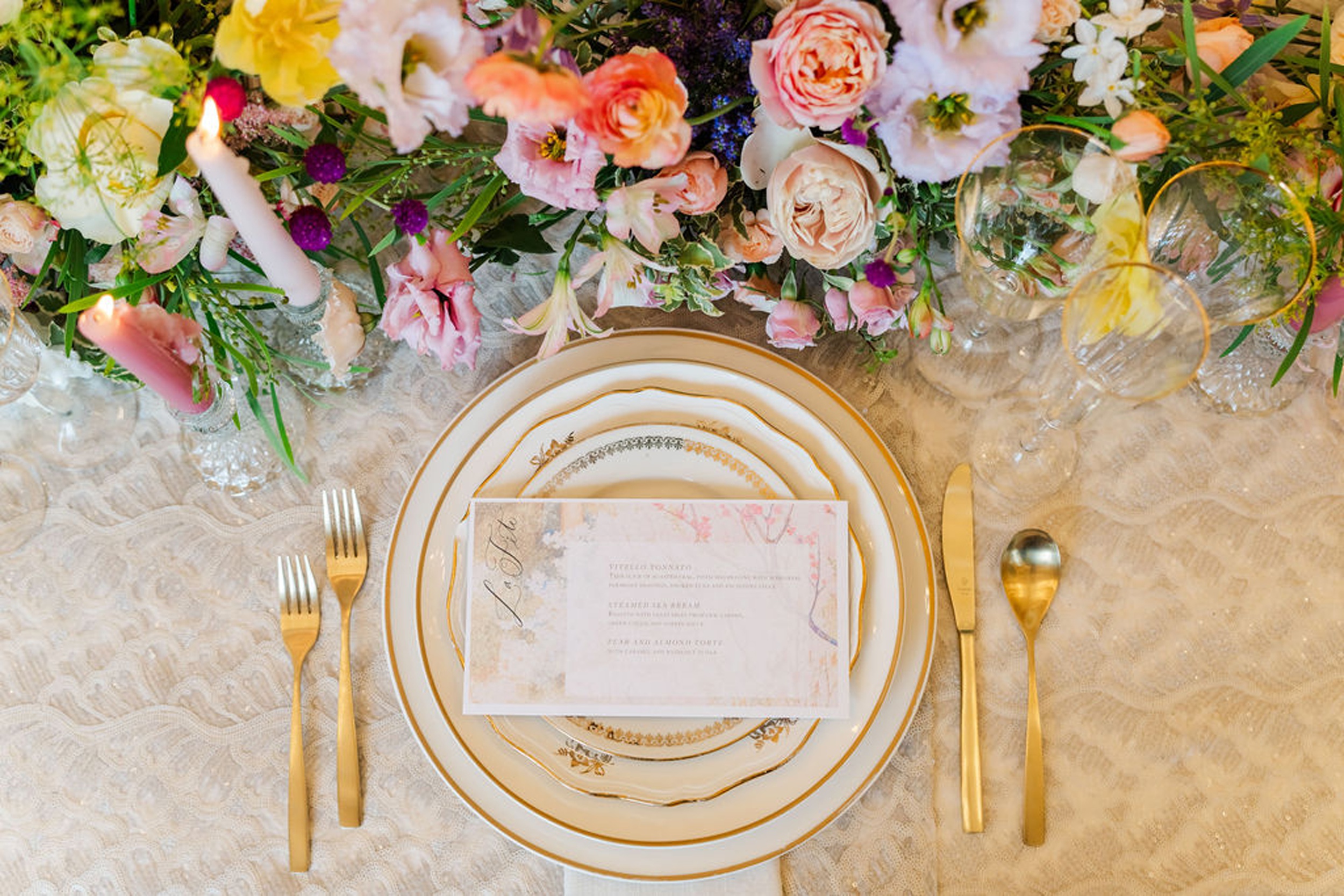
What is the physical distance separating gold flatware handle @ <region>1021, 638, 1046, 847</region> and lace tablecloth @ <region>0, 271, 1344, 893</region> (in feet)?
0.05

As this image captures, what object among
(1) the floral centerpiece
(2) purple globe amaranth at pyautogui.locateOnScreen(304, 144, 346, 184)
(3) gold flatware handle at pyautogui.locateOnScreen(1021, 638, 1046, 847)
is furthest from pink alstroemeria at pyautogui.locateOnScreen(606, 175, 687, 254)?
(3) gold flatware handle at pyautogui.locateOnScreen(1021, 638, 1046, 847)

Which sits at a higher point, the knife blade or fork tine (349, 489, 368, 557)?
fork tine (349, 489, 368, 557)

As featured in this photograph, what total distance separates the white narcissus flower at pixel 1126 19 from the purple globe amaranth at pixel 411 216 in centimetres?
54

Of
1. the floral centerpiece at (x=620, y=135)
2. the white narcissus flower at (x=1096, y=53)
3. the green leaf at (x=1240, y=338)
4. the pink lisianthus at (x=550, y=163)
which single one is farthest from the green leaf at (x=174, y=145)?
the green leaf at (x=1240, y=338)

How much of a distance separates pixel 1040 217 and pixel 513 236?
18.2 inches

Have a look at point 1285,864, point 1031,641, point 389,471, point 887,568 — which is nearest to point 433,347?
point 389,471

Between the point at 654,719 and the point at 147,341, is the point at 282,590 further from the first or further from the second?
the point at 654,719

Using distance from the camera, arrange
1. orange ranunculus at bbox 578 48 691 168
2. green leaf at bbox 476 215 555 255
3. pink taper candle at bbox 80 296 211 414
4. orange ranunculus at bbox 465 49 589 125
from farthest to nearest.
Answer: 1. green leaf at bbox 476 215 555 255
2. pink taper candle at bbox 80 296 211 414
3. orange ranunculus at bbox 578 48 691 168
4. orange ranunculus at bbox 465 49 589 125

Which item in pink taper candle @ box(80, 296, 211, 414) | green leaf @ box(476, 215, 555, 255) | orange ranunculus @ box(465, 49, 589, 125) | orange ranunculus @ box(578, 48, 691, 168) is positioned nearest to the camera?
orange ranunculus @ box(465, 49, 589, 125)

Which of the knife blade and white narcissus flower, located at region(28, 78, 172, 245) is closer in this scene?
white narcissus flower, located at region(28, 78, 172, 245)

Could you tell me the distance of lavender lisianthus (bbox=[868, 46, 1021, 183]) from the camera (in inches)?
25.4

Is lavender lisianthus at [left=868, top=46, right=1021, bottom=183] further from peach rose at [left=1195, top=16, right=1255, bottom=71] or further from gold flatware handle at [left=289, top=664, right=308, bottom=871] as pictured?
gold flatware handle at [left=289, top=664, right=308, bottom=871]

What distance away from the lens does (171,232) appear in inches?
29.2

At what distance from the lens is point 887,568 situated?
845mm
